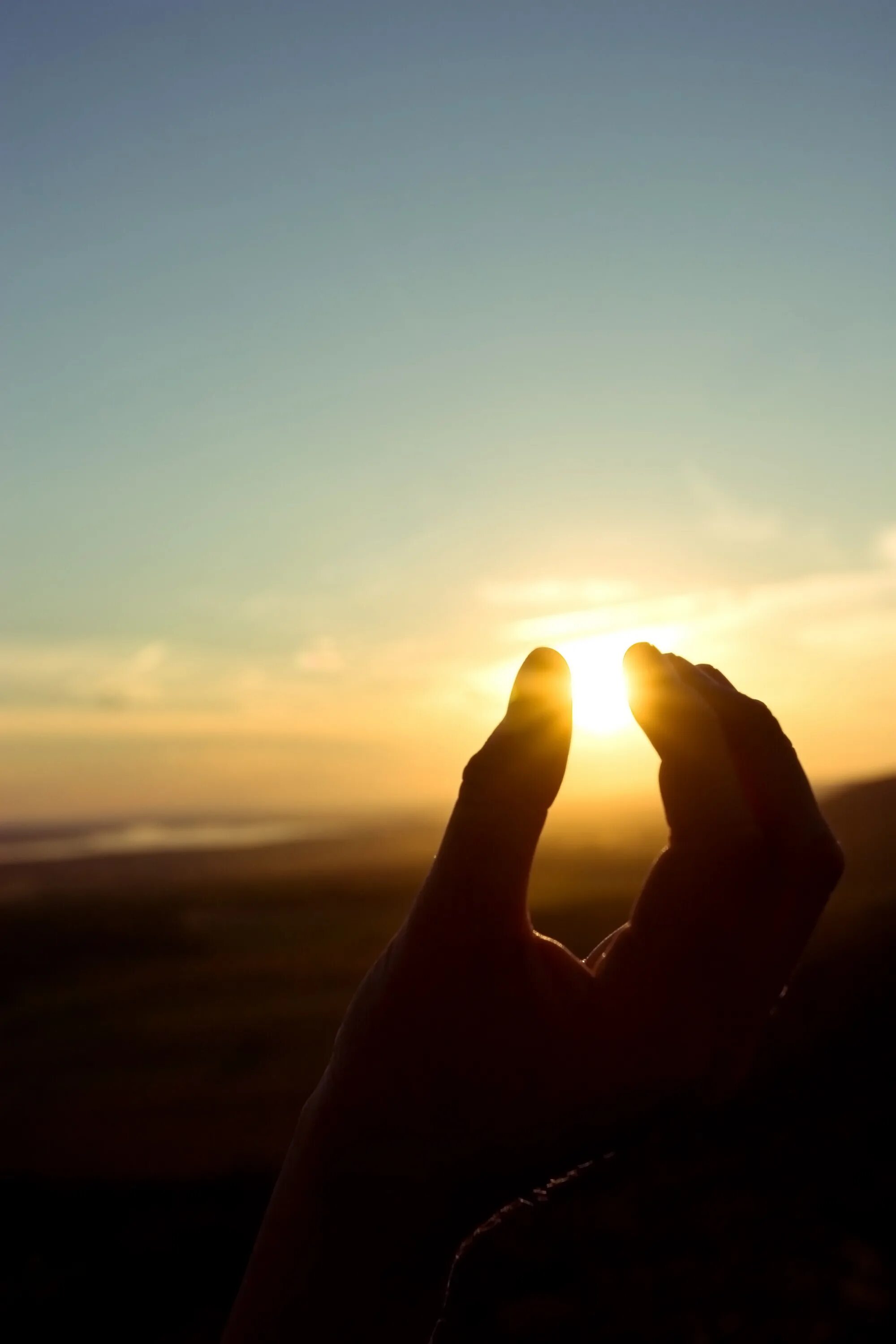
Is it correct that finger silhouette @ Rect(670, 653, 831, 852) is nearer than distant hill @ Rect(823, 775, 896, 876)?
Yes

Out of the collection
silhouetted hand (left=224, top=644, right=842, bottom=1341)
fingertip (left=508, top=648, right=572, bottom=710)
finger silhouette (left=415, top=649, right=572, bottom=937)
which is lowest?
silhouetted hand (left=224, top=644, right=842, bottom=1341)

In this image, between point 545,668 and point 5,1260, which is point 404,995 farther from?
point 5,1260

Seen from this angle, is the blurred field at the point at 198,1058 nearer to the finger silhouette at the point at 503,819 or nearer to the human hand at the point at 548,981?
the human hand at the point at 548,981

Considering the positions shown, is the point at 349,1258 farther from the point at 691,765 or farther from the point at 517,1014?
the point at 691,765

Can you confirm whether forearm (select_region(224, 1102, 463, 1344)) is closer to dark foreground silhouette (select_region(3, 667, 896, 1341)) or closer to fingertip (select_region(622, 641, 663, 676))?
dark foreground silhouette (select_region(3, 667, 896, 1341))

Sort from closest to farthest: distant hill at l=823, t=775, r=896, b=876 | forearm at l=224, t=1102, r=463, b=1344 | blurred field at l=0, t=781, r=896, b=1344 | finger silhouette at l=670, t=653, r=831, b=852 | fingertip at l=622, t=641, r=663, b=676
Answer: forearm at l=224, t=1102, r=463, b=1344
finger silhouette at l=670, t=653, r=831, b=852
fingertip at l=622, t=641, r=663, b=676
blurred field at l=0, t=781, r=896, b=1344
distant hill at l=823, t=775, r=896, b=876

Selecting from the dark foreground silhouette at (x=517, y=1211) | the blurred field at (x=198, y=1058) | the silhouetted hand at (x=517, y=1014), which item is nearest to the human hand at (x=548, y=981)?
the silhouetted hand at (x=517, y=1014)

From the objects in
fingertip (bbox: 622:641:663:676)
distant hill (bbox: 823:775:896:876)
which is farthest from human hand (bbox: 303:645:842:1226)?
distant hill (bbox: 823:775:896:876)
